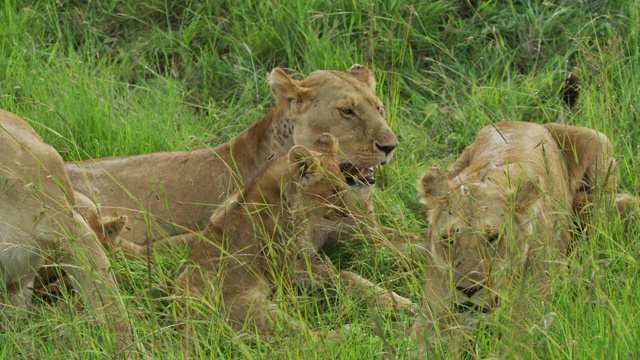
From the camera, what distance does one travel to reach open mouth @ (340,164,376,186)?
529 cm

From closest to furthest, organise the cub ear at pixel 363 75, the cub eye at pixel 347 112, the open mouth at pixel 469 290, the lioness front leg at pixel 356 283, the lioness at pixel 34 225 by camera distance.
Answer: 1. the open mouth at pixel 469 290
2. the lioness front leg at pixel 356 283
3. the lioness at pixel 34 225
4. the cub eye at pixel 347 112
5. the cub ear at pixel 363 75

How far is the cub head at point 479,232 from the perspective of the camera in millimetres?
3834

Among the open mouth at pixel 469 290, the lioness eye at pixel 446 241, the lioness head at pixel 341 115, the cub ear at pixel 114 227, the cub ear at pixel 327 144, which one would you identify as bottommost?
the cub ear at pixel 114 227

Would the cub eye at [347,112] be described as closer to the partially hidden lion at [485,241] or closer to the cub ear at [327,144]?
the cub ear at [327,144]

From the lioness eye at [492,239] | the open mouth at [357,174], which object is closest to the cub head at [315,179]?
the open mouth at [357,174]

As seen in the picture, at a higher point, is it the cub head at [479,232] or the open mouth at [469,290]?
the cub head at [479,232]

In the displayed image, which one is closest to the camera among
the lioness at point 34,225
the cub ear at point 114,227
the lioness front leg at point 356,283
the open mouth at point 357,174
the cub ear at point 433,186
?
the lioness front leg at point 356,283

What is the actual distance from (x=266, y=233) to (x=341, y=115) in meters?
1.20

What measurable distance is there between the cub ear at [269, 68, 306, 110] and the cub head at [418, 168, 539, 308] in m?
1.57

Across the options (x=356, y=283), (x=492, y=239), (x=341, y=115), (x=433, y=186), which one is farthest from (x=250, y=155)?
(x=492, y=239)

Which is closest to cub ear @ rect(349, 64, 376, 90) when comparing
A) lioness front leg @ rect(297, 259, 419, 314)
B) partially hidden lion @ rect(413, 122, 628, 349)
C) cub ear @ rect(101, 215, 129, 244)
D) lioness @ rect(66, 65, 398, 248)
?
lioness @ rect(66, 65, 398, 248)

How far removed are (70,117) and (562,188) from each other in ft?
8.37

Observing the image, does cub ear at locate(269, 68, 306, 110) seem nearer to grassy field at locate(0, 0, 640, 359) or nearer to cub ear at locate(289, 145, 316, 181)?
grassy field at locate(0, 0, 640, 359)

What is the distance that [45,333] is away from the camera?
431 centimetres
